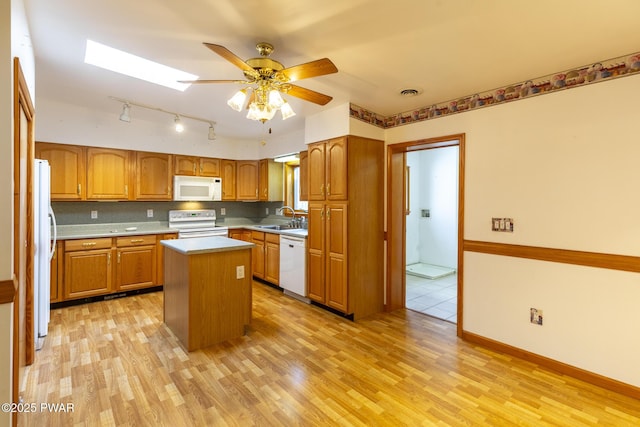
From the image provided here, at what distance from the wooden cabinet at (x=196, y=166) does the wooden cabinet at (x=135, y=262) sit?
116 centimetres

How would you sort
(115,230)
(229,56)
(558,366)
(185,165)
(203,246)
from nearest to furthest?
1. (229,56)
2. (558,366)
3. (203,246)
4. (115,230)
5. (185,165)

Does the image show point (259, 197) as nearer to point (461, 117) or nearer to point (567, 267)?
point (461, 117)

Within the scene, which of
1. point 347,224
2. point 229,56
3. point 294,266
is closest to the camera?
point 229,56

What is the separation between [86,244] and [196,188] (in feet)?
5.43

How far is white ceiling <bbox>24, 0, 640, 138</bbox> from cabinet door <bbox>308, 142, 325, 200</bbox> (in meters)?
0.93

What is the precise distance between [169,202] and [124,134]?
120 centimetres

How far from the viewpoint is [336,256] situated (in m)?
3.50

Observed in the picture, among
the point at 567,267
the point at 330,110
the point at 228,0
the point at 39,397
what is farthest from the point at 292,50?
the point at 39,397

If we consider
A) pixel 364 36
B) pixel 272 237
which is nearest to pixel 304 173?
pixel 272 237

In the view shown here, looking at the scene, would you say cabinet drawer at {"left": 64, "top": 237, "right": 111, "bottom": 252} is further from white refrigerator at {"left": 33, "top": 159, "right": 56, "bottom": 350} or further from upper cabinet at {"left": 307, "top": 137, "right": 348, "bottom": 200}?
upper cabinet at {"left": 307, "top": 137, "right": 348, "bottom": 200}

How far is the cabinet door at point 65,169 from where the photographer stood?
12.2ft

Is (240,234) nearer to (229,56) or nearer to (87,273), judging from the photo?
(87,273)

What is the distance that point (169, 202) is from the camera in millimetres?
4926

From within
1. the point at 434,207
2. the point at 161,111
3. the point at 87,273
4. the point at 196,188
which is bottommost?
the point at 87,273
